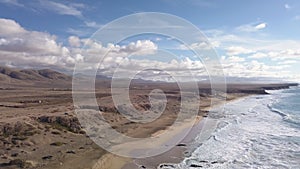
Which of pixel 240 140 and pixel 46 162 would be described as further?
pixel 240 140

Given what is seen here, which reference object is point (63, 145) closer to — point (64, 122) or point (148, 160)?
point (148, 160)

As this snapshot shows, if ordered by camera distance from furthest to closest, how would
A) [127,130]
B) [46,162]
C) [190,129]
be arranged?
[190,129] → [127,130] → [46,162]

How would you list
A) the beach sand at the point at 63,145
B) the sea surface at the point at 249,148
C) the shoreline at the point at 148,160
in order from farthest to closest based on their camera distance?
the sea surface at the point at 249,148 < the shoreline at the point at 148,160 < the beach sand at the point at 63,145

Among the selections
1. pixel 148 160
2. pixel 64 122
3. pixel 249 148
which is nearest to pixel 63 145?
pixel 148 160

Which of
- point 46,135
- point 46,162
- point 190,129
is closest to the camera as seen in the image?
point 46,162

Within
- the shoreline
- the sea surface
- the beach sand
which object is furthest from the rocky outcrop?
the sea surface

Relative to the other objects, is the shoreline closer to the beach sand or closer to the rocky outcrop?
the beach sand

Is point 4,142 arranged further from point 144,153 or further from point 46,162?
point 144,153

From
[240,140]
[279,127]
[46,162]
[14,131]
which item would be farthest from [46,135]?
[279,127]

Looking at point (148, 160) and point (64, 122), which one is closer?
point (148, 160)

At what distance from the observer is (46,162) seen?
872 inches

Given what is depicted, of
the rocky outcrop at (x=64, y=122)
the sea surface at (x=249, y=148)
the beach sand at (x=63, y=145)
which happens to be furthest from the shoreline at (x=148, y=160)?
the rocky outcrop at (x=64, y=122)

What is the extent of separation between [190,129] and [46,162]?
22.3 m

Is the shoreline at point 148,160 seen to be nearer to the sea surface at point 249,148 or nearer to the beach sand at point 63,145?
the beach sand at point 63,145
